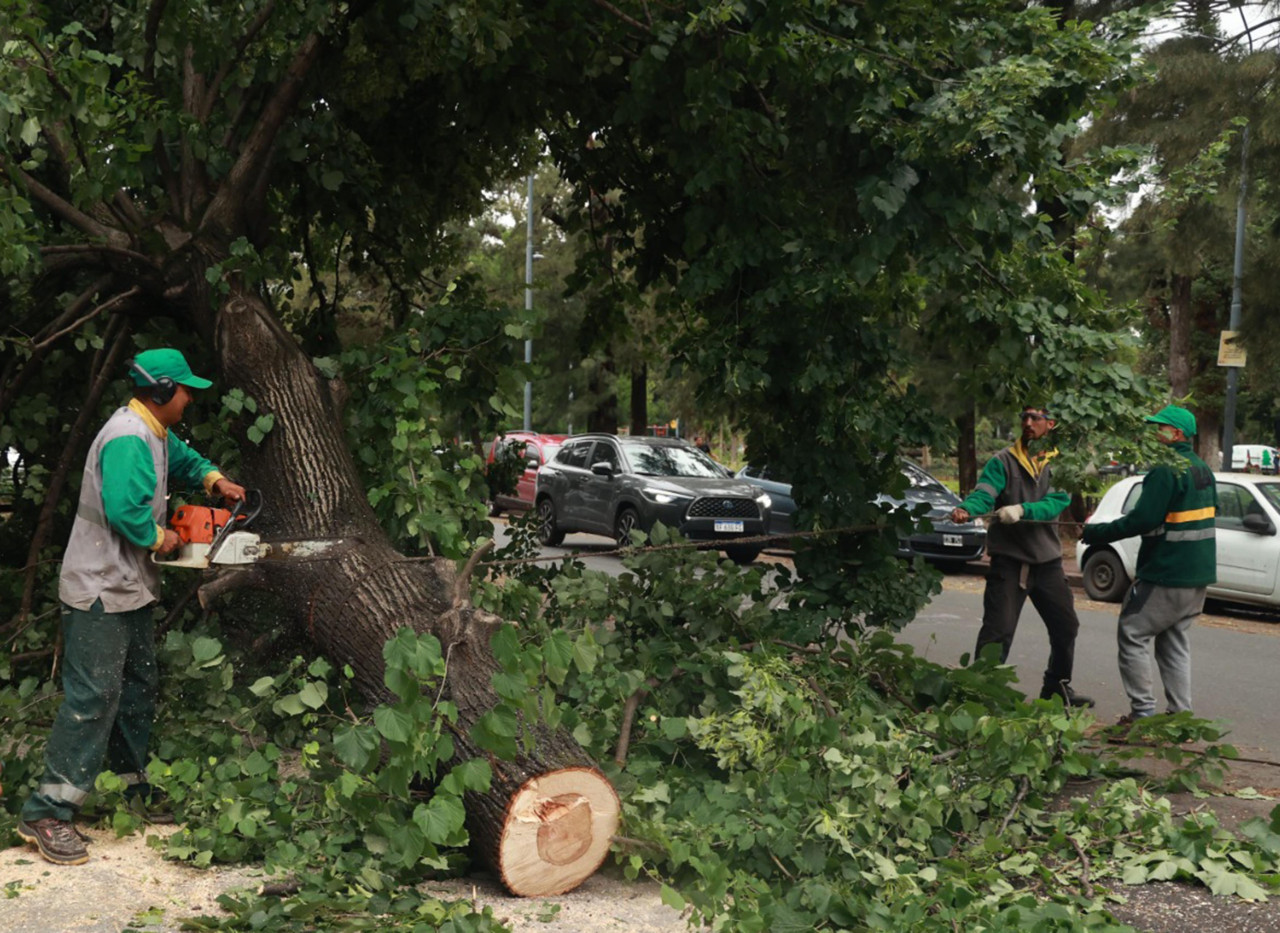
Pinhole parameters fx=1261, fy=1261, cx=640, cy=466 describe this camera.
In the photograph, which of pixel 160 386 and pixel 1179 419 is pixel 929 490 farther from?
pixel 160 386

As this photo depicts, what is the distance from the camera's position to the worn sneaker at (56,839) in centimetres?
457

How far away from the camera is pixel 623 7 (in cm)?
669

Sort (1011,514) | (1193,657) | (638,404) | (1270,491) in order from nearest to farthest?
(1011,514)
(1193,657)
(1270,491)
(638,404)

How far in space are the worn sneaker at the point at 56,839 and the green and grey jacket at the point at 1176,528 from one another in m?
5.35

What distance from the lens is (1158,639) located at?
23.5ft

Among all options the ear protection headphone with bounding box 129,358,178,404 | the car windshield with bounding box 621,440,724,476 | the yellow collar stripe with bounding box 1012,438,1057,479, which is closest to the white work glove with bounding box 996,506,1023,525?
the yellow collar stripe with bounding box 1012,438,1057,479

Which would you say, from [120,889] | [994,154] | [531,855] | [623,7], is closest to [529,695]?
[531,855]

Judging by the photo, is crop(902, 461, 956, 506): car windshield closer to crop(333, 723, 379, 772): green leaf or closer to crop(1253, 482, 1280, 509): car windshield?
crop(1253, 482, 1280, 509): car windshield

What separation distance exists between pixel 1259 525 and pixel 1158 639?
586 cm

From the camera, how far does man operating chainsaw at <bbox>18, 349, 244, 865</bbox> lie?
4.75 m

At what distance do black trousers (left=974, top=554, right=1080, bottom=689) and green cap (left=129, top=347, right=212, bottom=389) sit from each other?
4.83 meters

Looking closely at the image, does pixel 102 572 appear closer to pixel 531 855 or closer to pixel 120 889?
pixel 120 889

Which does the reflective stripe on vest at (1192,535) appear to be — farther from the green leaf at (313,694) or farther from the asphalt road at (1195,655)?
the green leaf at (313,694)

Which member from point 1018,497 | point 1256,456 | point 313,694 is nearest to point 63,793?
point 313,694
